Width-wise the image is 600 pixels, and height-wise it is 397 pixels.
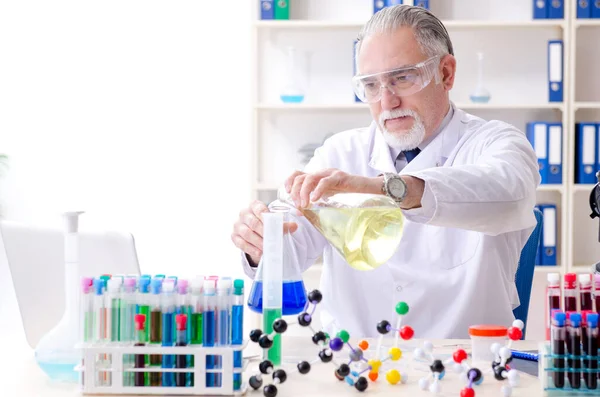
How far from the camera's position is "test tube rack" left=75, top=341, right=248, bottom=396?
1135 mm

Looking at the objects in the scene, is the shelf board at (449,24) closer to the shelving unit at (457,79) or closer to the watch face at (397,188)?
the shelving unit at (457,79)

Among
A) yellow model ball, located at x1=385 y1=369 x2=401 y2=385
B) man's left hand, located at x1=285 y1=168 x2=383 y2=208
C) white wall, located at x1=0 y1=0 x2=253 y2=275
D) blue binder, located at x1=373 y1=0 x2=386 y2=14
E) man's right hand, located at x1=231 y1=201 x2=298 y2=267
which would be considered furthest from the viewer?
white wall, located at x1=0 y1=0 x2=253 y2=275

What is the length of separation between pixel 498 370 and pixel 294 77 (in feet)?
8.54

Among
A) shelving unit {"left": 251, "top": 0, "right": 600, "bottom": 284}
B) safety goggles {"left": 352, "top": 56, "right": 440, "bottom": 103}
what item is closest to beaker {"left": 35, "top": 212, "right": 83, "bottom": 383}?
safety goggles {"left": 352, "top": 56, "right": 440, "bottom": 103}

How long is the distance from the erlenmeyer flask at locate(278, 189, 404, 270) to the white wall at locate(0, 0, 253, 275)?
2527 mm

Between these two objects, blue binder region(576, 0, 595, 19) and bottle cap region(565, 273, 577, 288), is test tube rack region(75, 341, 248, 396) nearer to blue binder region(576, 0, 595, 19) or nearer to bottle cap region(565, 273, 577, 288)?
bottle cap region(565, 273, 577, 288)

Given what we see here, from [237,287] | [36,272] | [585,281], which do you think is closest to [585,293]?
[585,281]

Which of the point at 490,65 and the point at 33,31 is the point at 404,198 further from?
the point at 33,31

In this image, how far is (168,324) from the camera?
1149mm

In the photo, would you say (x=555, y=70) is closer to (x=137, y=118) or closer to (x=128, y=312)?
(x=137, y=118)

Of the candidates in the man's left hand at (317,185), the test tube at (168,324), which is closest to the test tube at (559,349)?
the man's left hand at (317,185)

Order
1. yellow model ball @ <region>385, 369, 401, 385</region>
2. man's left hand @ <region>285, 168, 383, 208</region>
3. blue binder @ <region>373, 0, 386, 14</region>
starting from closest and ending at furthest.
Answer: yellow model ball @ <region>385, 369, 401, 385</region> < man's left hand @ <region>285, 168, 383, 208</region> < blue binder @ <region>373, 0, 386, 14</region>

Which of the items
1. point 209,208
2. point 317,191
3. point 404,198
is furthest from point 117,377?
point 209,208

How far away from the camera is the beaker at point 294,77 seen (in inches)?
142
